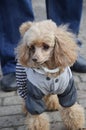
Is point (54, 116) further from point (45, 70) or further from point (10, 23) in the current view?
point (10, 23)

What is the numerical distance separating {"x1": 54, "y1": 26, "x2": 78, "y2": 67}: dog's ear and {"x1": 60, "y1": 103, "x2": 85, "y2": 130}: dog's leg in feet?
1.76

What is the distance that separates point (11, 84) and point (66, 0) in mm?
1102

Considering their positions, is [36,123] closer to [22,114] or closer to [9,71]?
[22,114]

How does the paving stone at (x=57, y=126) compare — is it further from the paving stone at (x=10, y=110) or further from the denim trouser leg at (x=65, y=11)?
the denim trouser leg at (x=65, y=11)

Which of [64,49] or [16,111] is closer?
[64,49]

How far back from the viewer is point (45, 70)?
315 centimetres

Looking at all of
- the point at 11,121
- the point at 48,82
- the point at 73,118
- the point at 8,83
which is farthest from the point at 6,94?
the point at 48,82

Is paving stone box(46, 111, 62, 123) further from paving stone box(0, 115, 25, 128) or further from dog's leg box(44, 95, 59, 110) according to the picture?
paving stone box(0, 115, 25, 128)

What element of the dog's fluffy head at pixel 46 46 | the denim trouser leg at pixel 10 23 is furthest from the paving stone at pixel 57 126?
the denim trouser leg at pixel 10 23

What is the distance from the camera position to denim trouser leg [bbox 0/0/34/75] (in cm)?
419

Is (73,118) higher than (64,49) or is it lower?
lower

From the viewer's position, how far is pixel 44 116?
11.2 ft

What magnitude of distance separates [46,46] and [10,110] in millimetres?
1062

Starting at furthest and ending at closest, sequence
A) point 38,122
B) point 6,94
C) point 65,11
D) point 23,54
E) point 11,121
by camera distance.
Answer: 1. point 65,11
2. point 6,94
3. point 11,121
4. point 38,122
5. point 23,54
